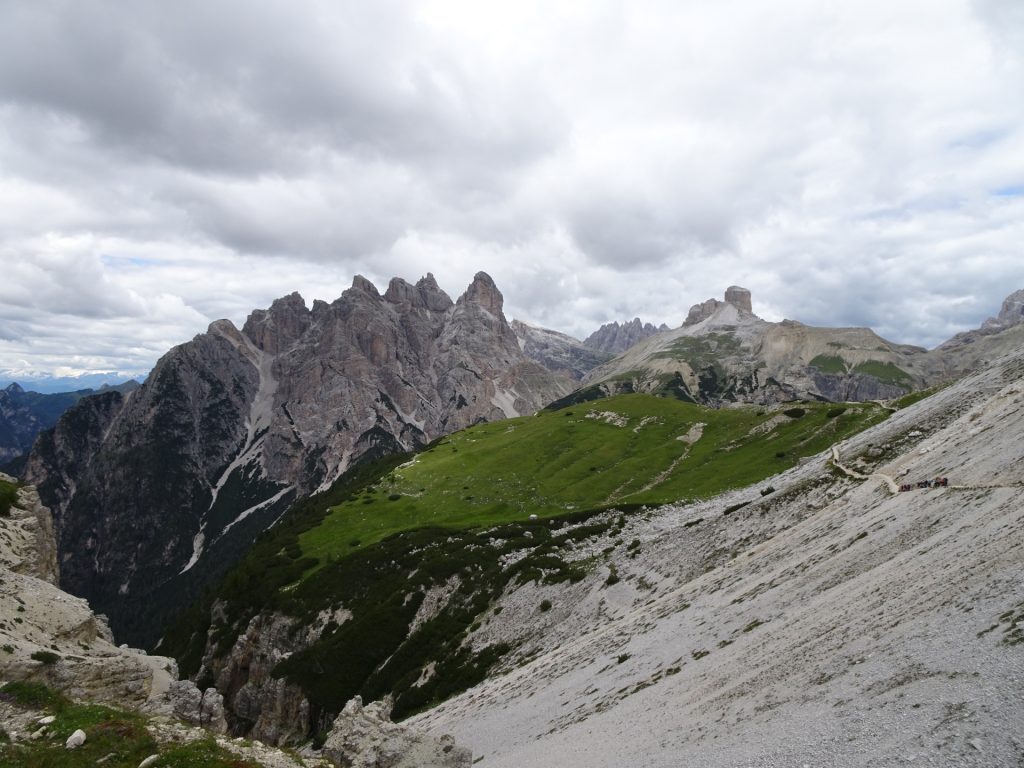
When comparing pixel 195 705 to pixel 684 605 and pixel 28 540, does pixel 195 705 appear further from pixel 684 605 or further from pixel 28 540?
pixel 684 605

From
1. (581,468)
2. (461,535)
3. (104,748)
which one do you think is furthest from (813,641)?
(581,468)

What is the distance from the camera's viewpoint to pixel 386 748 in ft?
84.0

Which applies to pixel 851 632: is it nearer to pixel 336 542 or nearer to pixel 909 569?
pixel 909 569

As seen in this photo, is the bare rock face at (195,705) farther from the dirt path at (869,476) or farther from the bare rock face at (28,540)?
the dirt path at (869,476)

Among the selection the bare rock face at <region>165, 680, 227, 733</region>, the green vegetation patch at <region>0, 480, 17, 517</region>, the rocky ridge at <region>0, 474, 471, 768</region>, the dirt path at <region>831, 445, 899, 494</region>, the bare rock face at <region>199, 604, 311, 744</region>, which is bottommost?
the bare rock face at <region>199, 604, 311, 744</region>

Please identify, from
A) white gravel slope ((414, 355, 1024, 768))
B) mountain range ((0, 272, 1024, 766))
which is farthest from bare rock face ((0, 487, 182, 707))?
white gravel slope ((414, 355, 1024, 768))

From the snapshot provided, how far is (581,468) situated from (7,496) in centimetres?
8430

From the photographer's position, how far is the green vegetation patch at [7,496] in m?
52.8

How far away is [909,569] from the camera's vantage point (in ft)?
83.6

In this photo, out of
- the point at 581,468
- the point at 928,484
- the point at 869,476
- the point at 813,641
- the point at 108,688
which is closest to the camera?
the point at 813,641

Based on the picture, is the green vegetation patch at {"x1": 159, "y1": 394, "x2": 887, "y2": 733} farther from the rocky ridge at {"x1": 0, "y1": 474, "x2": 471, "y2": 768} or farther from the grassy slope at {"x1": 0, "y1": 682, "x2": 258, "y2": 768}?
the grassy slope at {"x1": 0, "y1": 682, "x2": 258, "y2": 768}

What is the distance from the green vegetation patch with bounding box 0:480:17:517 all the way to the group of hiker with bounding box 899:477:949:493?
74.4m

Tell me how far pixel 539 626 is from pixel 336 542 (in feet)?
199

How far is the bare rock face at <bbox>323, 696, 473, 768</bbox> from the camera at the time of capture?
82.5 ft
